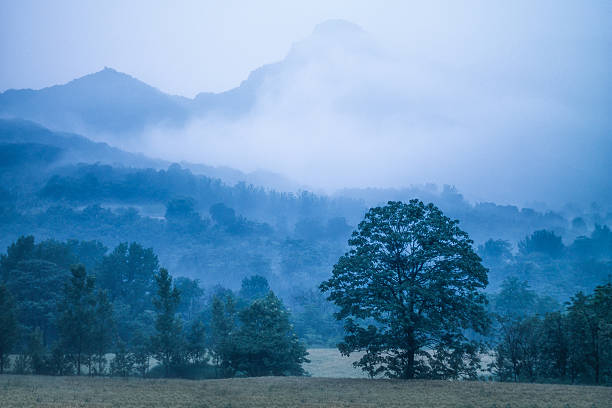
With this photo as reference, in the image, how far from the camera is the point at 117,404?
83.0 feet

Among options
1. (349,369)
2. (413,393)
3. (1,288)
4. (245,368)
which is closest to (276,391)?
(413,393)

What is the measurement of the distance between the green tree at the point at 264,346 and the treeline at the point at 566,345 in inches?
862

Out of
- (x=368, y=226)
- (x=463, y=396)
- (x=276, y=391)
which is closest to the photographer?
(x=463, y=396)

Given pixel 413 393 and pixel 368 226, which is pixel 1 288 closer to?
pixel 368 226

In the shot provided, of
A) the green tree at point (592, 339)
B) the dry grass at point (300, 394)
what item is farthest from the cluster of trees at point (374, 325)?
the dry grass at point (300, 394)

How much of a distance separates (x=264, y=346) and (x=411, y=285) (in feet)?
71.0

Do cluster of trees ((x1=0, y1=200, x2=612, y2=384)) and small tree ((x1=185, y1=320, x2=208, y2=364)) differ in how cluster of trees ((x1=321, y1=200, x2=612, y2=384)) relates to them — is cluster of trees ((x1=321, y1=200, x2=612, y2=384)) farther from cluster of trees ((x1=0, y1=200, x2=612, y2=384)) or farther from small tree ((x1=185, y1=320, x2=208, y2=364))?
small tree ((x1=185, y1=320, x2=208, y2=364))

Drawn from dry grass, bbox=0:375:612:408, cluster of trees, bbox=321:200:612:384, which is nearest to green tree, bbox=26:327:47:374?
dry grass, bbox=0:375:612:408

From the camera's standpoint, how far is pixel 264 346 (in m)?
46.8

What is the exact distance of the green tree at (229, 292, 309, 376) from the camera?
4706 cm

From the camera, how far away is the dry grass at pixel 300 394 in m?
25.3

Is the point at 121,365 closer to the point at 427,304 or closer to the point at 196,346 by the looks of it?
the point at 196,346

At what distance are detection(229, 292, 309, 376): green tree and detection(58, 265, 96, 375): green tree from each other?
55.2 ft

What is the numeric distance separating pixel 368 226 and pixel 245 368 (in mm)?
23575
